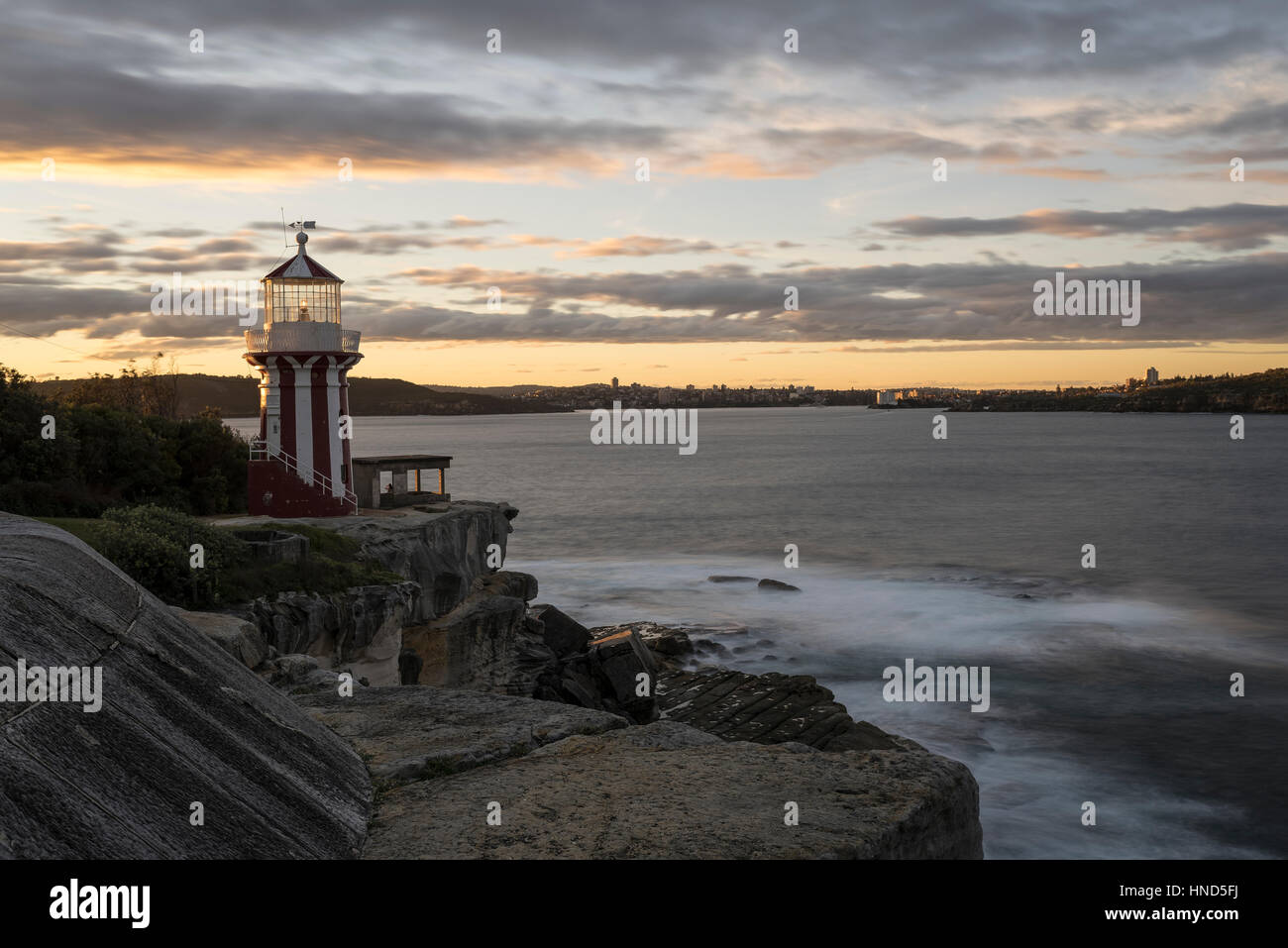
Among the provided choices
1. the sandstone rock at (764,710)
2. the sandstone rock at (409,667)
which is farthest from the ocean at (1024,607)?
the sandstone rock at (409,667)

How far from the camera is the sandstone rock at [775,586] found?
132ft

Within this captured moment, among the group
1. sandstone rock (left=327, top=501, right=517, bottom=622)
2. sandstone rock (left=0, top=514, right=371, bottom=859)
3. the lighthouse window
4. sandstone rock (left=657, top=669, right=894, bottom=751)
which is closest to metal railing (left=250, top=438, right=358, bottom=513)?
sandstone rock (left=327, top=501, right=517, bottom=622)

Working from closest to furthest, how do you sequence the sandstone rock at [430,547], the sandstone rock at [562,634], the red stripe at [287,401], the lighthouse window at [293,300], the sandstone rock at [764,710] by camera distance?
1. the sandstone rock at [764,710]
2. the sandstone rock at [430,547]
3. the red stripe at [287,401]
4. the lighthouse window at [293,300]
5. the sandstone rock at [562,634]

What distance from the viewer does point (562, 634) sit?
26594 mm

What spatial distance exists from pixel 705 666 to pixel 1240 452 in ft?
366

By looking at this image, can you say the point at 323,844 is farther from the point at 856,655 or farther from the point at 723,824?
the point at 856,655

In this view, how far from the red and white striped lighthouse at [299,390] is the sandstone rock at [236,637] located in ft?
41.9

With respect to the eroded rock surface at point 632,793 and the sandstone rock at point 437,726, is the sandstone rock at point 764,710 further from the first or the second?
the eroded rock surface at point 632,793

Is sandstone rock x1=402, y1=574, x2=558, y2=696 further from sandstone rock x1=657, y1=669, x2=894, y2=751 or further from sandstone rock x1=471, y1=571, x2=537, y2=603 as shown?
sandstone rock x1=657, y1=669, x2=894, y2=751

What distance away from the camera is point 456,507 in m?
28.3

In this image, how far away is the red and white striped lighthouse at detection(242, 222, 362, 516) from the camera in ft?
82.6

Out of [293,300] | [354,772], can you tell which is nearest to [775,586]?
[293,300]

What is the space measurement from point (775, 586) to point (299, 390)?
2173 centimetres

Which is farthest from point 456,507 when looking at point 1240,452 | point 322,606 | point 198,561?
point 1240,452
